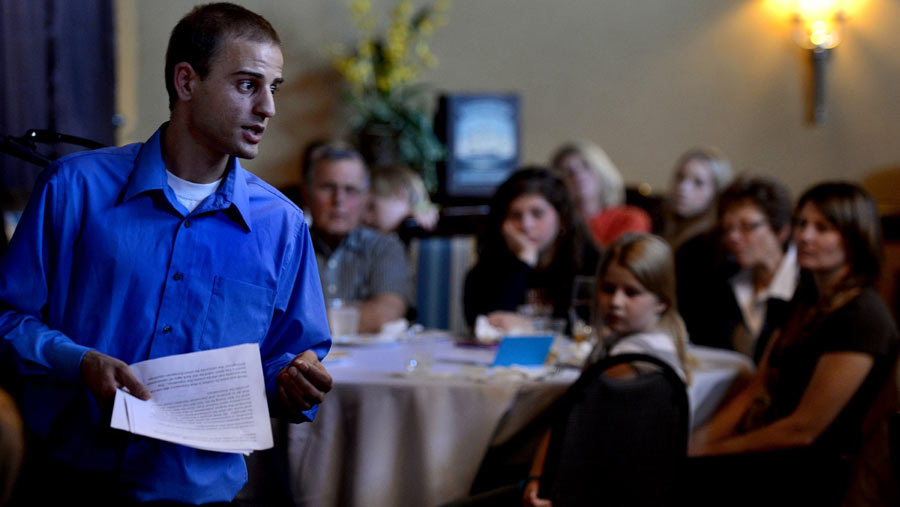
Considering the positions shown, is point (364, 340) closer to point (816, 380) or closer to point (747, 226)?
point (816, 380)

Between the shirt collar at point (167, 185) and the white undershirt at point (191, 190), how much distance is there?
0.06 ft

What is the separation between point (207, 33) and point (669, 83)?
571 cm

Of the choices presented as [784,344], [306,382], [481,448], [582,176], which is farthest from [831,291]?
[582,176]

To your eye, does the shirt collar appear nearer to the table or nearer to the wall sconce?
the table

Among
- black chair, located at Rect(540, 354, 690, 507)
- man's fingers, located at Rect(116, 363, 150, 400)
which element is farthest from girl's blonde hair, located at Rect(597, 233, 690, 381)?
man's fingers, located at Rect(116, 363, 150, 400)

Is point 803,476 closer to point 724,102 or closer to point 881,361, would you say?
point 881,361

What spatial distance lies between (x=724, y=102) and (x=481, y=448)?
4800 millimetres

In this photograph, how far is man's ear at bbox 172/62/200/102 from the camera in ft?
4.34

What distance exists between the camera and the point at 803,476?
244 centimetres

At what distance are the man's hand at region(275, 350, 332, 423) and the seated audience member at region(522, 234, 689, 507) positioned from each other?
4.36 feet

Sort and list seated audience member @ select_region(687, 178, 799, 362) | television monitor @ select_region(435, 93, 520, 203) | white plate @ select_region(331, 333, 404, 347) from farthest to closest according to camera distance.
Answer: television monitor @ select_region(435, 93, 520, 203), seated audience member @ select_region(687, 178, 799, 362), white plate @ select_region(331, 333, 404, 347)

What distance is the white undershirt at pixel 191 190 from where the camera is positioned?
1.40 metres

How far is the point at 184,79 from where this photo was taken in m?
1.33

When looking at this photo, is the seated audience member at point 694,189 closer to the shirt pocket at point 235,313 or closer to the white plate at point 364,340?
the white plate at point 364,340
